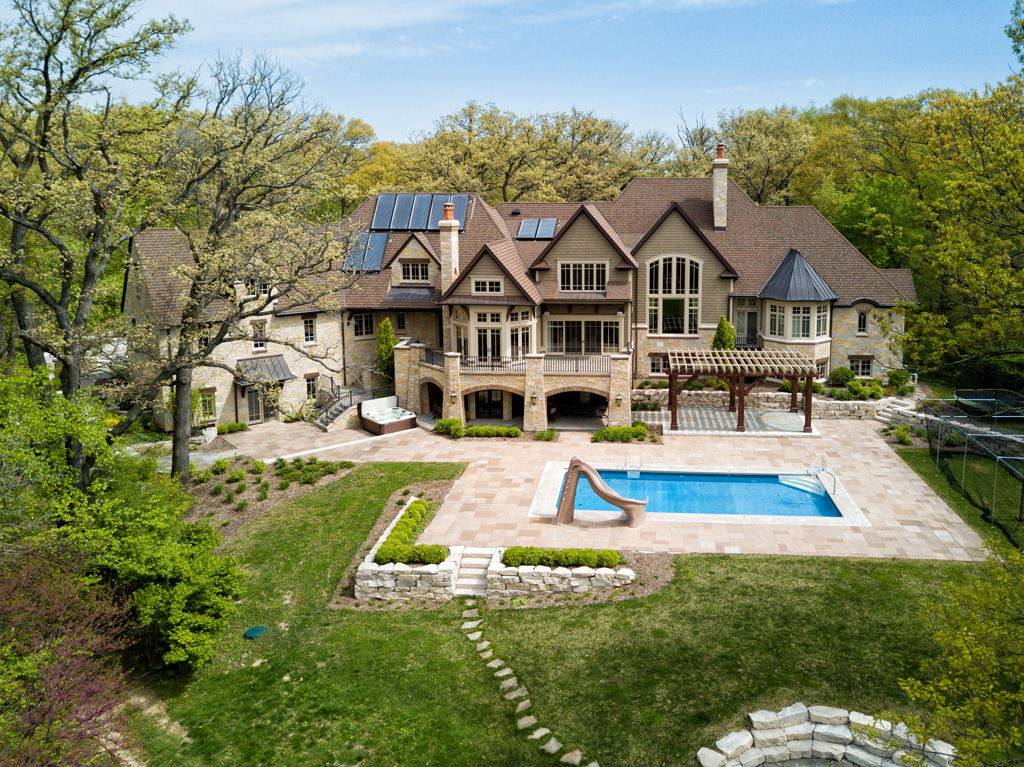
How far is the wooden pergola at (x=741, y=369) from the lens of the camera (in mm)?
32594

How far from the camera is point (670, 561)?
70.5 ft

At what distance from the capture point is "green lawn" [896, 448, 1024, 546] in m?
22.0

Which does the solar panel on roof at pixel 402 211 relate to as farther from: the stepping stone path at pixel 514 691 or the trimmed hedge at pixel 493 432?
the stepping stone path at pixel 514 691

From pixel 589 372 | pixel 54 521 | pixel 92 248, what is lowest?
pixel 54 521

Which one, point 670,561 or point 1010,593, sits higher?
point 1010,593

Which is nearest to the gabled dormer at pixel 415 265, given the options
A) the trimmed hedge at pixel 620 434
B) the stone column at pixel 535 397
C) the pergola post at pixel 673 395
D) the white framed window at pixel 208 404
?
the stone column at pixel 535 397

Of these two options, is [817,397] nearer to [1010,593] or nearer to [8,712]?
[1010,593]

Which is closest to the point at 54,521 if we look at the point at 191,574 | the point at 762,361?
the point at 191,574

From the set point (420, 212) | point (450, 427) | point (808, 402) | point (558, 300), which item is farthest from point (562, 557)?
point (420, 212)

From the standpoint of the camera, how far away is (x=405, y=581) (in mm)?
21141

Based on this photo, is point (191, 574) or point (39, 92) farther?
point (39, 92)

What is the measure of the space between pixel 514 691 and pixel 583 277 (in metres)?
23.9

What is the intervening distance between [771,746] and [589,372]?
69.8ft

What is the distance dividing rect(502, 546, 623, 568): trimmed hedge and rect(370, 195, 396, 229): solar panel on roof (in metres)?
24.0
